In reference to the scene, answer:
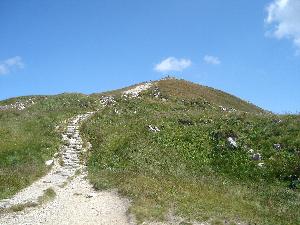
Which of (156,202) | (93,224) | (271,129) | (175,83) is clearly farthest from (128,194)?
(175,83)

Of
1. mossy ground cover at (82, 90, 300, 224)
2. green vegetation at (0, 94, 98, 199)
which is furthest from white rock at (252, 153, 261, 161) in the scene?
green vegetation at (0, 94, 98, 199)

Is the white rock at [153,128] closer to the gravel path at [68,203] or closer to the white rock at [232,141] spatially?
the white rock at [232,141]

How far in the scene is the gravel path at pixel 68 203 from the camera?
79.9ft

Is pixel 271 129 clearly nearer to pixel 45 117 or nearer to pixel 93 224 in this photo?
pixel 93 224

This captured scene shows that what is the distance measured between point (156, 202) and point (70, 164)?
1196cm

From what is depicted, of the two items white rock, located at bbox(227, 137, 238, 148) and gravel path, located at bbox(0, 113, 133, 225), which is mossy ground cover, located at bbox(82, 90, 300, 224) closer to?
white rock, located at bbox(227, 137, 238, 148)

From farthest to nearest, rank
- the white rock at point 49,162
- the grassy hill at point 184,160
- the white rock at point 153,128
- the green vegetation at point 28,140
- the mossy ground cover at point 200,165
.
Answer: the white rock at point 153,128, the white rock at point 49,162, the green vegetation at point 28,140, the grassy hill at point 184,160, the mossy ground cover at point 200,165

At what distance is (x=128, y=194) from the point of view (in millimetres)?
27656

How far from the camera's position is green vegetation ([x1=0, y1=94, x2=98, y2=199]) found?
31855 mm

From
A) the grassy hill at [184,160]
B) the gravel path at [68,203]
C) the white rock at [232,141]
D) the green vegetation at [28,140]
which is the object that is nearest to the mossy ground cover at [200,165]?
the grassy hill at [184,160]

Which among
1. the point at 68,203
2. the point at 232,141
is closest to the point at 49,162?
the point at 68,203

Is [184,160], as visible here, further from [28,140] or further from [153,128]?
[28,140]

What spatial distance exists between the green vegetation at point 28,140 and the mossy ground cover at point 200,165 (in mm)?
3820

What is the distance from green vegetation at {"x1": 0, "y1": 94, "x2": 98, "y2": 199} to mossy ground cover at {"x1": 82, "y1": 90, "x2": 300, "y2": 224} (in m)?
3.82
